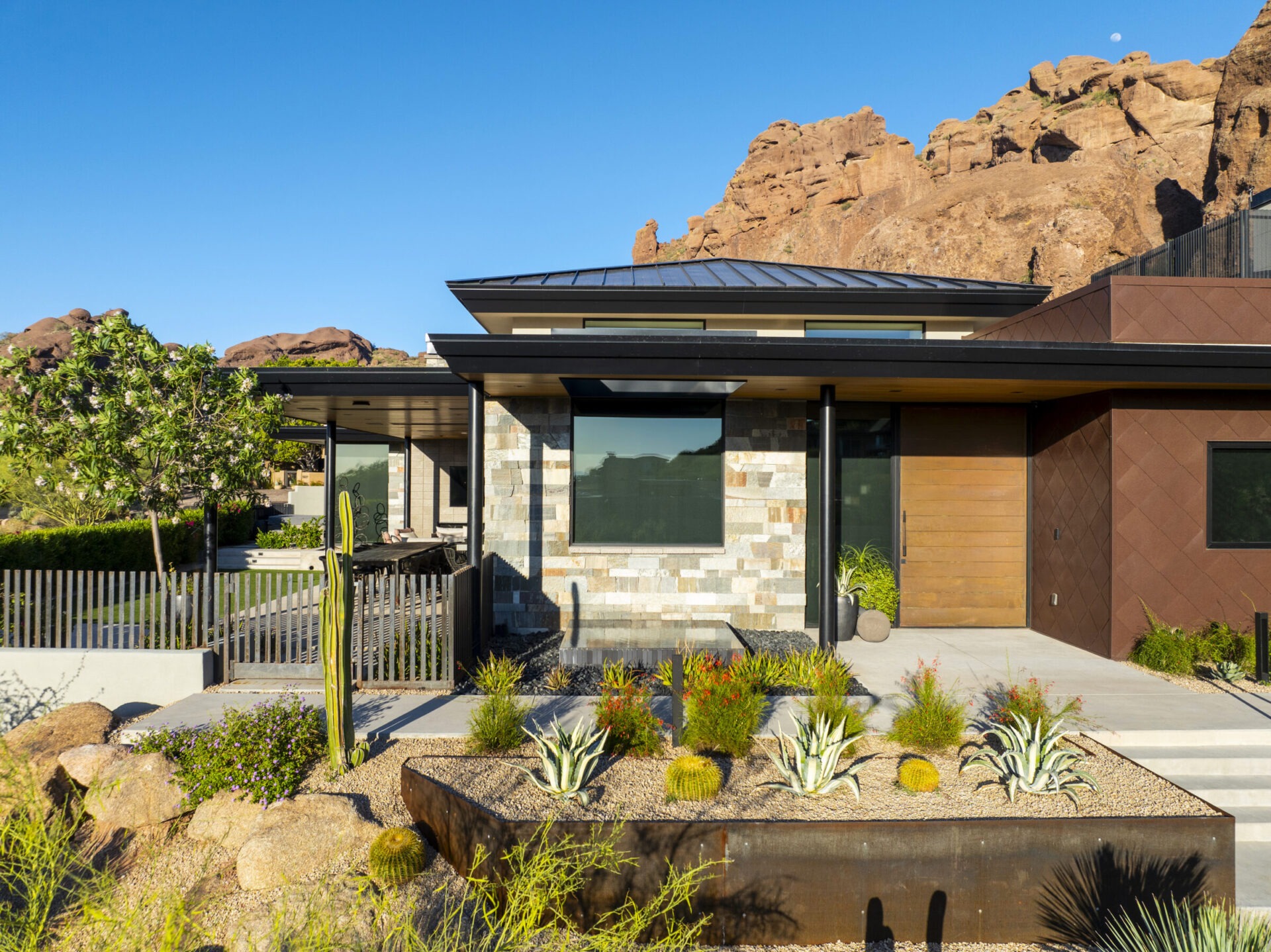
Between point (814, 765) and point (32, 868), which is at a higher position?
point (32, 868)

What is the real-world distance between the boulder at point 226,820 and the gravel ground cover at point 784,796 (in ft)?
3.54

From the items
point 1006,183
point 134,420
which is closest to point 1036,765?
point 134,420

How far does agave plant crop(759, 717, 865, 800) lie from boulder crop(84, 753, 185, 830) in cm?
410

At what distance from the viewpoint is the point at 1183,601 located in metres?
8.35

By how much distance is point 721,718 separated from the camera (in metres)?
5.32

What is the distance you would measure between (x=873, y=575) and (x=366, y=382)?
307 inches

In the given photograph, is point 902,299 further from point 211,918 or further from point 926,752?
point 211,918

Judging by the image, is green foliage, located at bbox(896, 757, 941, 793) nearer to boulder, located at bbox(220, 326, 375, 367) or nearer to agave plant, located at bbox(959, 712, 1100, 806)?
agave plant, located at bbox(959, 712, 1100, 806)

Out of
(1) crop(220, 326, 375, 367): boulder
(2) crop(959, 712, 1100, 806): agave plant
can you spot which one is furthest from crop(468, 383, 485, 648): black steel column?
(1) crop(220, 326, 375, 367): boulder

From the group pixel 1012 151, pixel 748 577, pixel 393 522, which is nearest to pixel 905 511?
pixel 748 577

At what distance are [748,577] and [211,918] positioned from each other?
7010 millimetres

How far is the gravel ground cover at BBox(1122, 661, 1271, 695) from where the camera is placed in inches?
284

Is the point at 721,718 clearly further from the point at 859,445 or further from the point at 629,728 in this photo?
the point at 859,445

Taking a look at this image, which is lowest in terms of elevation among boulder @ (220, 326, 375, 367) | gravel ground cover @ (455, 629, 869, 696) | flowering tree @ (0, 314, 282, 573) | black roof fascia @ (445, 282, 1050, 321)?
gravel ground cover @ (455, 629, 869, 696)
